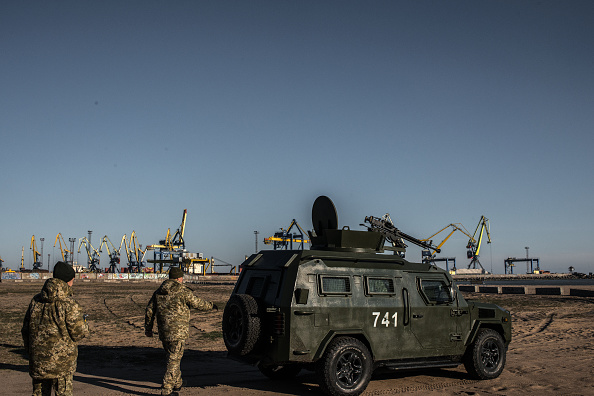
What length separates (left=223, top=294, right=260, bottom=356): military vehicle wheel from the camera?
7777 mm

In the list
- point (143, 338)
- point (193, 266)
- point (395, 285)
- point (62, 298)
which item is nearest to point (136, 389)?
point (62, 298)

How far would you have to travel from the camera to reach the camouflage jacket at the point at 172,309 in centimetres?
771

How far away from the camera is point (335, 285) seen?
8.30 m

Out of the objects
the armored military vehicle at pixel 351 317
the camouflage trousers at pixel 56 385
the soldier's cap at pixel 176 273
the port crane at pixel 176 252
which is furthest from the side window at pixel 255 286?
the port crane at pixel 176 252

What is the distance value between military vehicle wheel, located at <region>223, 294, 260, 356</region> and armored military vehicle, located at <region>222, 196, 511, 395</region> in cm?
1

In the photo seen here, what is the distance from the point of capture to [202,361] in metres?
11.3

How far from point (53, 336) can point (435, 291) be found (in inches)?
246

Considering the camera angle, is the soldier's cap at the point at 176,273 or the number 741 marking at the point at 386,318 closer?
the soldier's cap at the point at 176,273

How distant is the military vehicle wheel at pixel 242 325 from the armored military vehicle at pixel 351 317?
0.05ft

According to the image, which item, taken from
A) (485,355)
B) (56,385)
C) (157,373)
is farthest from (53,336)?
(485,355)

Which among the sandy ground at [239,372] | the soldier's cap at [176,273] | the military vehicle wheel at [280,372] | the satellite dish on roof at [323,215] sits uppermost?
the satellite dish on roof at [323,215]

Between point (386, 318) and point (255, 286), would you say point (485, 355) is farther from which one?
point (255, 286)

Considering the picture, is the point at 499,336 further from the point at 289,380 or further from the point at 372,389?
the point at 289,380

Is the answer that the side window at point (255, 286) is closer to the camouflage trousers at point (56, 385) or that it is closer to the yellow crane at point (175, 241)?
the camouflage trousers at point (56, 385)
